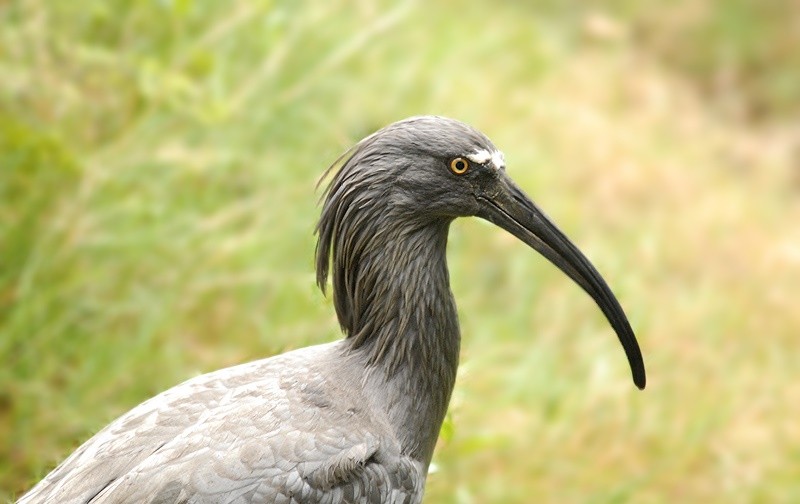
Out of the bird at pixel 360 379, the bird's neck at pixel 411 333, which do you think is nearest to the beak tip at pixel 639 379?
the bird at pixel 360 379

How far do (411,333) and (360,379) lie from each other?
23 centimetres

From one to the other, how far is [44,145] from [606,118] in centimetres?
636

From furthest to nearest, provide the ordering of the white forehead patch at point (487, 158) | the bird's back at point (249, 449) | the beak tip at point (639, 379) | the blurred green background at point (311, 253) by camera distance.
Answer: the blurred green background at point (311, 253) → the beak tip at point (639, 379) → the white forehead patch at point (487, 158) → the bird's back at point (249, 449)

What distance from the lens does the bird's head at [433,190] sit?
3.69 m

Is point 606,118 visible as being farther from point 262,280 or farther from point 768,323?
point 262,280

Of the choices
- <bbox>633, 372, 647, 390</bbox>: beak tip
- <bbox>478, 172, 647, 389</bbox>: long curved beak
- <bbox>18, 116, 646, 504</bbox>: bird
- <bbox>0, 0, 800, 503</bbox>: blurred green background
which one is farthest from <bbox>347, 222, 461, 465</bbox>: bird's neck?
<bbox>633, 372, 647, 390</bbox>: beak tip

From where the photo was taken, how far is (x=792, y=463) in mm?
6867

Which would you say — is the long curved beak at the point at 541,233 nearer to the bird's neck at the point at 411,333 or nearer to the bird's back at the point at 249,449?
the bird's neck at the point at 411,333

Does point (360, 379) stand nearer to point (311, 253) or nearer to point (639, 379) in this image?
point (639, 379)

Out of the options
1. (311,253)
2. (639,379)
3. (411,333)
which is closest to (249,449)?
(411,333)

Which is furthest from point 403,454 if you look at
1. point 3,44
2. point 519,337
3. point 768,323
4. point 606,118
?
point 606,118

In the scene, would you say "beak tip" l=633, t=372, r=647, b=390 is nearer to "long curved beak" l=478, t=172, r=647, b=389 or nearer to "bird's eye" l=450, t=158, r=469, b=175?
"long curved beak" l=478, t=172, r=647, b=389

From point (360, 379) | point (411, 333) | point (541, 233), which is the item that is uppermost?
point (541, 233)

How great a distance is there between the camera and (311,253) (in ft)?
20.9
